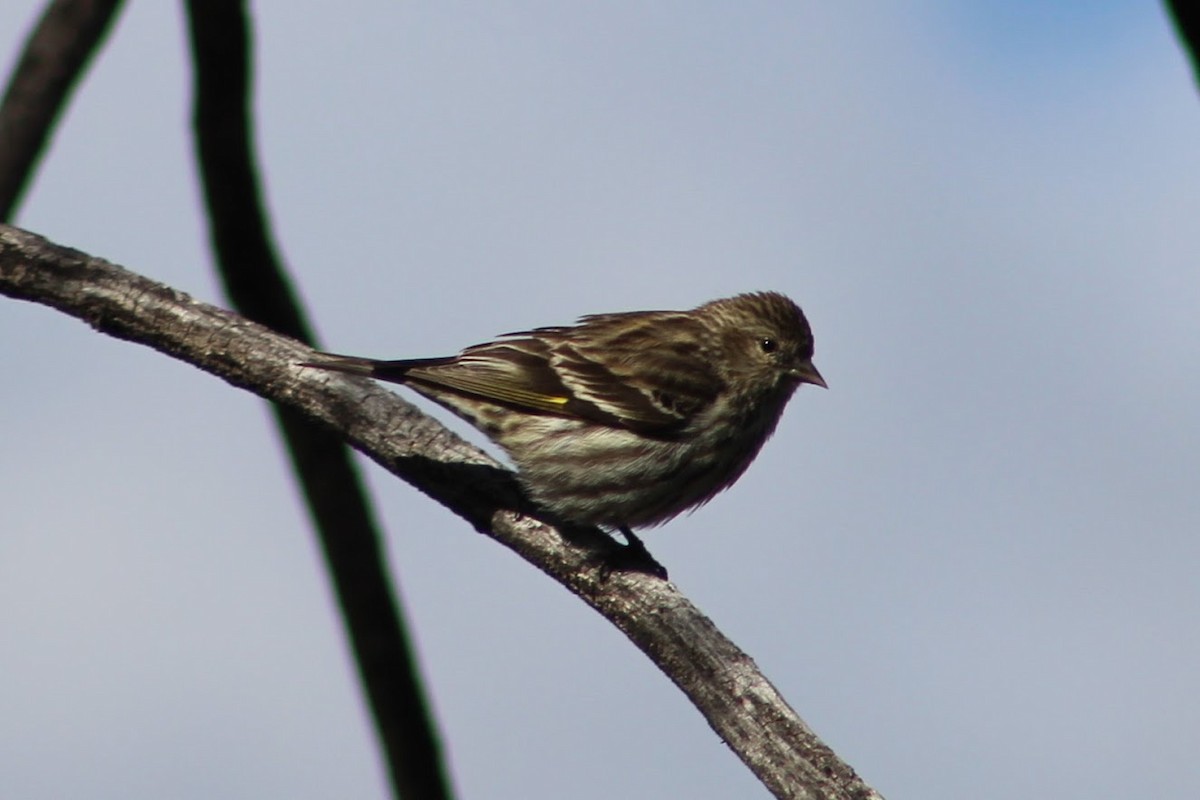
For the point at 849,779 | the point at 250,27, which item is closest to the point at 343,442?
the point at 250,27

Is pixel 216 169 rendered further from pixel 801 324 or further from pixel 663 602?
pixel 801 324

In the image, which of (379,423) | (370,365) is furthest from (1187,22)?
(370,365)

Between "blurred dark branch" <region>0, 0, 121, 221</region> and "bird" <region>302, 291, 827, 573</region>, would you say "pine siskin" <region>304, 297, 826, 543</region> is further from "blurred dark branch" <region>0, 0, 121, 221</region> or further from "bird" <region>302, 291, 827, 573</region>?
"blurred dark branch" <region>0, 0, 121, 221</region>

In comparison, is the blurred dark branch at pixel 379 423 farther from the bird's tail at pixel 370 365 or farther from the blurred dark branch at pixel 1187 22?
the blurred dark branch at pixel 1187 22

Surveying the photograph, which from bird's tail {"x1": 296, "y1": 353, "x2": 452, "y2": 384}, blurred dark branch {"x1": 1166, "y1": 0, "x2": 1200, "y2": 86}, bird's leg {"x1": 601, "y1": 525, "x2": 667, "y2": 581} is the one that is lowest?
blurred dark branch {"x1": 1166, "y1": 0, "x2": 1200, "y2": 86}

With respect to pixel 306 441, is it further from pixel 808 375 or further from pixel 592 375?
pixel 808 375

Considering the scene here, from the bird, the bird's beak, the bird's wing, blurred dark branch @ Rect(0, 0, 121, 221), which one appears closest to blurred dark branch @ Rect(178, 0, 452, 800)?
blurred dark branch @ Rect(0, 0, 121, 221)
